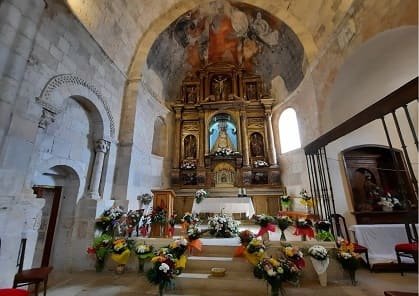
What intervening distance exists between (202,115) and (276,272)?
26.8ft

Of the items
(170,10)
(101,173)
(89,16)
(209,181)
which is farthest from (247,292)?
(170,10)

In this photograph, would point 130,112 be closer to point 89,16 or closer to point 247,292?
point 89,16

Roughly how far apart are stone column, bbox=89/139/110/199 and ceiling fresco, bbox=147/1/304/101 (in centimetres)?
424

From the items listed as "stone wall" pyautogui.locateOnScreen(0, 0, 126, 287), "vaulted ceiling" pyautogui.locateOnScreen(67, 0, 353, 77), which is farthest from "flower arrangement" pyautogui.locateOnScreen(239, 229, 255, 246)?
"vaulted ceiling" pyautogui.locateOnScreen(67, 0, 353, 77)

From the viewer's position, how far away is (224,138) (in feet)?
32.7

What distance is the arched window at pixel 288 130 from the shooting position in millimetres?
8562

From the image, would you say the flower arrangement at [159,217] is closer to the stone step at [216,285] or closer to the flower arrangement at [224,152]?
the stone step at [216,285]

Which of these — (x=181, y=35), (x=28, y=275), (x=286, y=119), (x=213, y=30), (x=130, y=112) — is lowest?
(x=28, y=275)

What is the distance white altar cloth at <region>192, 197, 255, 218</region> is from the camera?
5719mm

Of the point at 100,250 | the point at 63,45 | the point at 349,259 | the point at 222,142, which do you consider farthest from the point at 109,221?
the point at 222,142

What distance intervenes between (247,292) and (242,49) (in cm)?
1041

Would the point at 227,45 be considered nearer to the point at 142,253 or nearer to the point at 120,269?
the point at 142,253

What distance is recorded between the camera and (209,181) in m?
9.02

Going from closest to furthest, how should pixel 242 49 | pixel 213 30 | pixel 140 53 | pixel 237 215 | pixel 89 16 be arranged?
pixel 89 16, pixel 140 53, pixel 237 215, pixel 213 30, pixel 242 49
